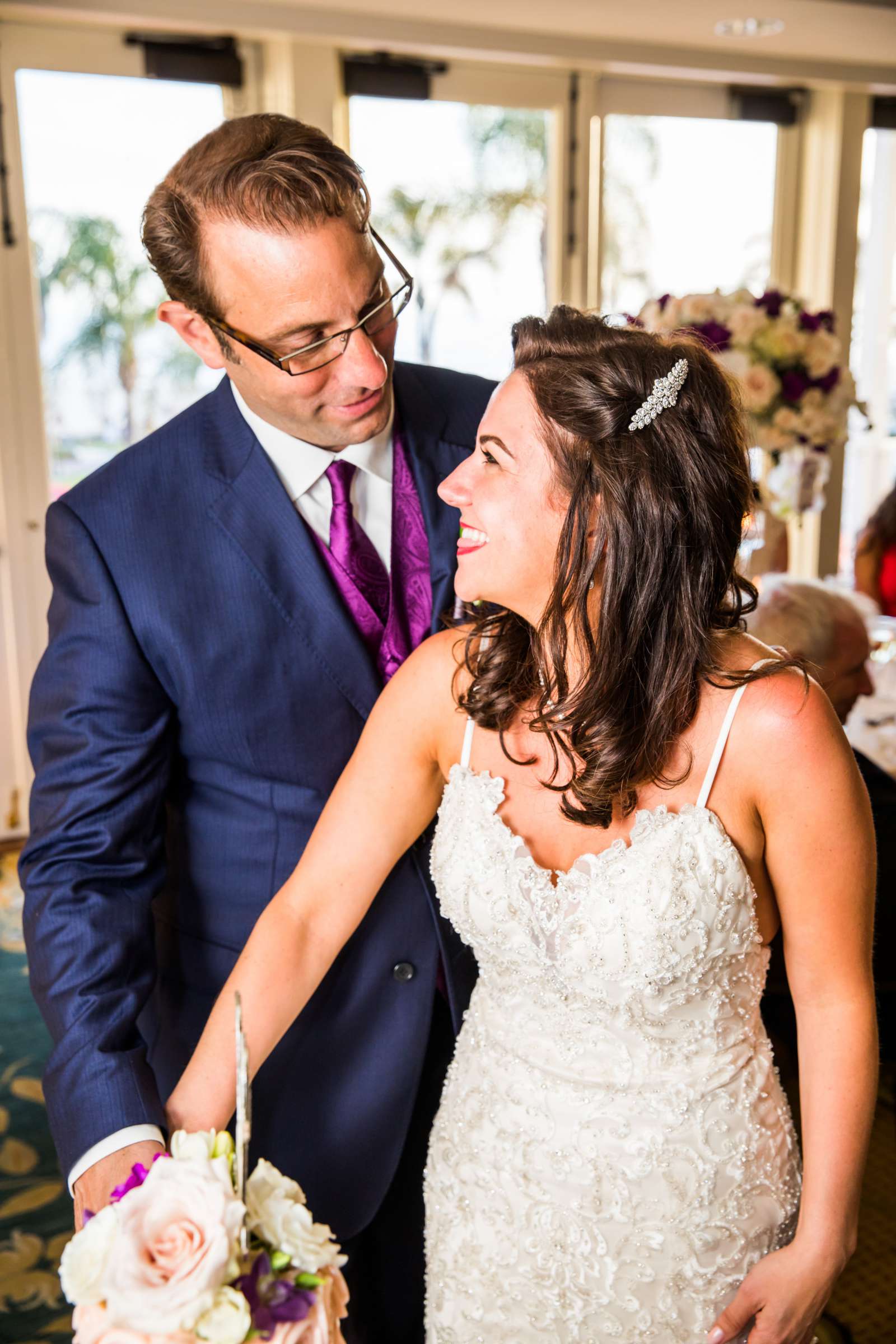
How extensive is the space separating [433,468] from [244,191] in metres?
0.48

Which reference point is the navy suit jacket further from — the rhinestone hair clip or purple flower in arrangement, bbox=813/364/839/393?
purple flower in arrangement, bbox=813/364/839/393

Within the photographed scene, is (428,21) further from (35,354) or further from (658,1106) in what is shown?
(658,1106)

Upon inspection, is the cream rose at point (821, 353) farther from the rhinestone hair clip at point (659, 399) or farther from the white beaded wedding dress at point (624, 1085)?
the white beaded wedding dress at point (624, 1085)

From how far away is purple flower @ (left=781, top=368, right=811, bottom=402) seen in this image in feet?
11.4

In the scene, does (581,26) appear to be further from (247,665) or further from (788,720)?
(788,720)

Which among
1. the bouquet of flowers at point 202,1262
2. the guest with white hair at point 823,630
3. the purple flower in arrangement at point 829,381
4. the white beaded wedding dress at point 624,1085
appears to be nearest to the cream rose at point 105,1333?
the bouquet of flowers at point 202,1262

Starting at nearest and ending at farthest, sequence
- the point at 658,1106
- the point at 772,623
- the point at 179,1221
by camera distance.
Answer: the point at 179,1221
the point at 658,1106
the point at 772,623

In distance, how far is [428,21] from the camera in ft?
16.6

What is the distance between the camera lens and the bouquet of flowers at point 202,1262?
85 centimetres

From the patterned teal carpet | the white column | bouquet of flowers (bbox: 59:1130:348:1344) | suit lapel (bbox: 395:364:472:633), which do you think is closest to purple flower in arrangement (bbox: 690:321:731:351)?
suit lapel (bbox: 395:364:472:633)

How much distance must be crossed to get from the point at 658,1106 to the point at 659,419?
848 mm

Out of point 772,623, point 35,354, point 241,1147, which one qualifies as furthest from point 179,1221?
point 35,354

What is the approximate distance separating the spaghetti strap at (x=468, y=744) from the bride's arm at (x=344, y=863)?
3 centimetres

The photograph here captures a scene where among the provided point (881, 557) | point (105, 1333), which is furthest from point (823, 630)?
point (881, 557)
